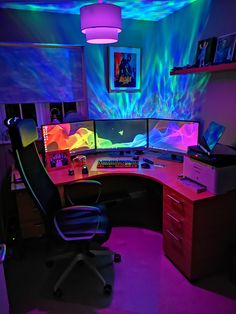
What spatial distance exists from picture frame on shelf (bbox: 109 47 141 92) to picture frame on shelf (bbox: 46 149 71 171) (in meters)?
1.06

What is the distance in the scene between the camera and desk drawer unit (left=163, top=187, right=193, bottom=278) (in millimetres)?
1921

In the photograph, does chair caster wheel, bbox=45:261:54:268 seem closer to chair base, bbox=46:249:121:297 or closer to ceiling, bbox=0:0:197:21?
chair base, bbox=46:249:121:297

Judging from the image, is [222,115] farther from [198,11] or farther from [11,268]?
[11,268]

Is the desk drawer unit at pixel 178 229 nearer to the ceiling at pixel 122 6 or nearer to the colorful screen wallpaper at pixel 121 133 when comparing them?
the colorful screen wallpaper at pixel 121 133

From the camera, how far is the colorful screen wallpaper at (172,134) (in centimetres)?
254

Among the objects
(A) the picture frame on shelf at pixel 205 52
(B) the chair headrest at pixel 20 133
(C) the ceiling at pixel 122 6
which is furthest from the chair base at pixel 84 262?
(C) the ceiling at pixel 122 6

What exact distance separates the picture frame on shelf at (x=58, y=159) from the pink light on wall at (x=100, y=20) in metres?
1.12

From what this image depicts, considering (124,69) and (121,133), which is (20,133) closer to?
(121,133)

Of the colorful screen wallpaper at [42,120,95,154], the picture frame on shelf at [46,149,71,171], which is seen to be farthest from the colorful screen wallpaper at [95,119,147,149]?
the picture frame on shelf at [46,149,71,171]

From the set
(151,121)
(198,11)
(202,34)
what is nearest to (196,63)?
(202,34)

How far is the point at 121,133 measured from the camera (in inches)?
114

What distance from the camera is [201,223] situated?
6.20 ft

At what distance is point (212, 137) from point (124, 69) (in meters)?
1.56

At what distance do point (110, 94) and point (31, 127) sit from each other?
1.46 meters
